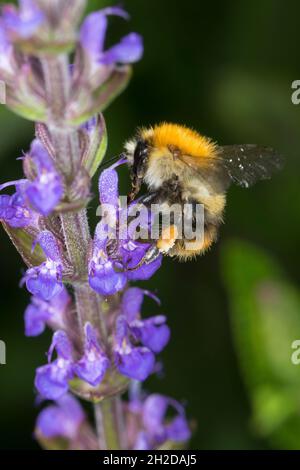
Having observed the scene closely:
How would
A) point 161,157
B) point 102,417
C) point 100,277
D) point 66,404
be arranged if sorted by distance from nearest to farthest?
1. point 100,277
2. point 161,157
3. point 102,417
4. point 66,404

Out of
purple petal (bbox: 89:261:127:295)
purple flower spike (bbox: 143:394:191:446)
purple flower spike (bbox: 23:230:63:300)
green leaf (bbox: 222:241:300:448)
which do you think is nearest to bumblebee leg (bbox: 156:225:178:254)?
purple petal (bbox: 89:261:127:295)

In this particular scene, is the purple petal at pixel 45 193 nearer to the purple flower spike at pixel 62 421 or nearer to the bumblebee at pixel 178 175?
the bumblebee at pixel 178 175

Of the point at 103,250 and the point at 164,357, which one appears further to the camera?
the point at 164,357

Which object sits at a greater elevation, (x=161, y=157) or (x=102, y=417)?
(x=161, y=157)

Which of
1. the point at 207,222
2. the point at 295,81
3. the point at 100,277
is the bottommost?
the point at 100,277

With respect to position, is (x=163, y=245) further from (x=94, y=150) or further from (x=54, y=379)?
(x=54, y=379)

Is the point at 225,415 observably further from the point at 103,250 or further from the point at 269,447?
the point at 103,250

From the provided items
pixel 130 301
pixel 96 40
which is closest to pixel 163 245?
pixel 130 301

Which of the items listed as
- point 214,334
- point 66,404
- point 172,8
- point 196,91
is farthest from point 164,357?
point 172,8
